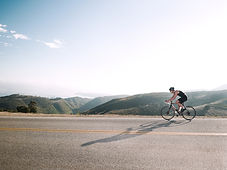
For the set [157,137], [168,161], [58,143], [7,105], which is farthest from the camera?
[7,105]

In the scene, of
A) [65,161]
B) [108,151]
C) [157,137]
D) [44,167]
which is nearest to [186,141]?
[157,137]

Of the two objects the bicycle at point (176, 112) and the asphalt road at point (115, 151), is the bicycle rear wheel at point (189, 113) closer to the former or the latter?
the bicycle at point (176, 112)

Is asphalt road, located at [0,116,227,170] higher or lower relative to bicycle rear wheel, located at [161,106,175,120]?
lower

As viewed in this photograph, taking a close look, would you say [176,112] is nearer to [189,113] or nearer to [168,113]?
[168,113]

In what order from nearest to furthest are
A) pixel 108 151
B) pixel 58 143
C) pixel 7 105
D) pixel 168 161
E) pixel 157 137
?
pixel 168 161
pixel 108 151
pixel 58 143
pixel 157 137
pixel 7 105

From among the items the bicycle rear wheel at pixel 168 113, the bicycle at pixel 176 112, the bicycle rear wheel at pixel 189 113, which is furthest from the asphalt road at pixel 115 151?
the bicycle rear wheel at pixel 168 113

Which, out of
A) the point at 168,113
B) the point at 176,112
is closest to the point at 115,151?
the point at 168,113

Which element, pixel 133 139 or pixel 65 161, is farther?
pixel 133 139

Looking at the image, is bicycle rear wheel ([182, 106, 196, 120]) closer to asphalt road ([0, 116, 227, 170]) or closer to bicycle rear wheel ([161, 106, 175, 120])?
bicycle rear wheel ([161, 106, 175, 120])

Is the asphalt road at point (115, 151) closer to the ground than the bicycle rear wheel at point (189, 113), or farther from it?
closer to the ground

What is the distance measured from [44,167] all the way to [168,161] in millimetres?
2892

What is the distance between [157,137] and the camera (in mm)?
6250

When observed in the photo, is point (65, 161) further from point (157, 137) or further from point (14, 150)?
point (157, 137)

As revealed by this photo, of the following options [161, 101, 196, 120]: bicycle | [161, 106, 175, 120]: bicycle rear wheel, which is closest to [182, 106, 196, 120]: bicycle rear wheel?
[161, 101, 196, 120]: bicycle
